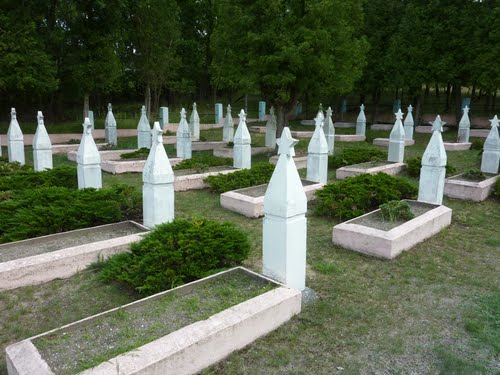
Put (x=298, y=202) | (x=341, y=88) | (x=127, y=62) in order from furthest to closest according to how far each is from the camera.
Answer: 1. (x=127, y=62)
2. (x=341, y=88)
3. (x=298, y=202)

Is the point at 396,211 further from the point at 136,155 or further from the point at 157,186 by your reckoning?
the point at 136,155

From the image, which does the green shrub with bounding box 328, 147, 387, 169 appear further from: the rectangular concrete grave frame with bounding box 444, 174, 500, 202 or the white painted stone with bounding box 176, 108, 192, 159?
the white painted stone with bounding box 176, 108, 192, 159

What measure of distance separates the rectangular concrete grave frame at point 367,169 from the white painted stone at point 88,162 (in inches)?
266

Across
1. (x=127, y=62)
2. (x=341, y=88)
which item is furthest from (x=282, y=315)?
(x=127, y=62)

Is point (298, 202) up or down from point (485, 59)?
down

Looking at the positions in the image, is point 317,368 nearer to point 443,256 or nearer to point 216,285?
point 216,285

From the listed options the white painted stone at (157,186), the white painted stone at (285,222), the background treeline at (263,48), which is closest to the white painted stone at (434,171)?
the white painted stone at (285,222)

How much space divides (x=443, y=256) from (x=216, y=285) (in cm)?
365

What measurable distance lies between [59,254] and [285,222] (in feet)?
9.43

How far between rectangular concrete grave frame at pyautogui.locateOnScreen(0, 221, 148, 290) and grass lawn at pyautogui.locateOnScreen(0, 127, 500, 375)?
131 millimetres

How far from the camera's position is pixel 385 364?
3.91m

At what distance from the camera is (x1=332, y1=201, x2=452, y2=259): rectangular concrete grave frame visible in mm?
6375

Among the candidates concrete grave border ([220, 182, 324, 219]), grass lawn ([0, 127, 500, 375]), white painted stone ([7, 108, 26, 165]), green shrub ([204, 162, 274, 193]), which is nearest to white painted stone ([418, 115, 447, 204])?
grass lawn ([0, 127, 500, 375])

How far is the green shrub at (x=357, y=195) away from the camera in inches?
327
